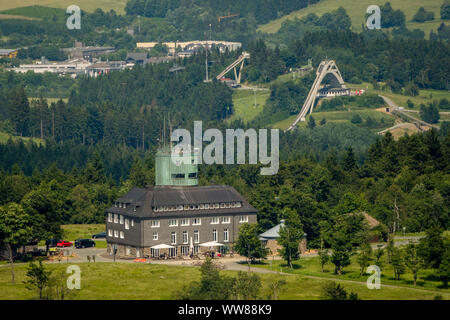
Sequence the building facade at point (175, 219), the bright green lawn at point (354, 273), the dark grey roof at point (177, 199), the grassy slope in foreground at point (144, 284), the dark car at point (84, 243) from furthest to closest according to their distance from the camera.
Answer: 1. the dark car at point (84, 243)
2. the dark grey roof at point (177, 199)
3. the building facade at point (175, 219)
4. the bright green lawn at point (354, 273)
5. the grassy slope in foreground at point (144, 284)

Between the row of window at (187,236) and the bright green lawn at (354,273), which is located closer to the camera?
the bright green lawn at (354,273)

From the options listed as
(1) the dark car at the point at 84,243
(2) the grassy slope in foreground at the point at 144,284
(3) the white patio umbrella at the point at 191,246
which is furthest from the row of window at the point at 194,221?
(1) the dark car at the point at 84,243

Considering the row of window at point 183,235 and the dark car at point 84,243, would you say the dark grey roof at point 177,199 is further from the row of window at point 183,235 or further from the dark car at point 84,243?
the dark car at point 84,243

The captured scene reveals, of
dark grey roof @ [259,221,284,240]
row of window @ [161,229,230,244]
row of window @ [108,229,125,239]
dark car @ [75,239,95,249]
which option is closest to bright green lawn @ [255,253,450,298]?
dark grey roof @ [259,221,284,240]

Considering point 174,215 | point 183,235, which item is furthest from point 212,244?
point 174,215

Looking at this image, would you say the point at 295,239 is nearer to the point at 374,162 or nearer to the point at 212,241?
the point at 212,241

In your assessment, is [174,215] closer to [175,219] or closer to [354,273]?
[175,219]

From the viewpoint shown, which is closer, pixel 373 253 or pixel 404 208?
pixel 373 253
